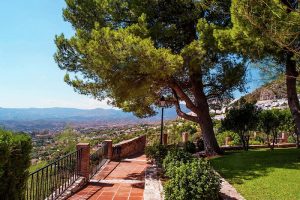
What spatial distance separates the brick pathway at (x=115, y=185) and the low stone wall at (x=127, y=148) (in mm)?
2559

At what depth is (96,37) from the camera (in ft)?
33.1

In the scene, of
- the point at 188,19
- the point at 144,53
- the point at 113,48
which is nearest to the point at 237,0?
the point at 144,53

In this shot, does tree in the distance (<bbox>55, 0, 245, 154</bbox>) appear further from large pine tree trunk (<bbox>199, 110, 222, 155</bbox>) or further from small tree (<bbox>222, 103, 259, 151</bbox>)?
small tree (<bbox>222, 103, 259, 151</bbox>)

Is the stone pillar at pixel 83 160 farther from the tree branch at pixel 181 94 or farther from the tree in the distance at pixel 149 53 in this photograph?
the tree branch at pixel 181 94

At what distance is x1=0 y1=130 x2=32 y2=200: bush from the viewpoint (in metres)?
4.40

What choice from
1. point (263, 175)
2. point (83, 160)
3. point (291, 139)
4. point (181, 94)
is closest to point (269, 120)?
point (181, 94)

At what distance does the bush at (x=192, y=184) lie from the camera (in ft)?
18.4

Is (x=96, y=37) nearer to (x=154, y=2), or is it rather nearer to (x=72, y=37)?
(x=72, y=37)

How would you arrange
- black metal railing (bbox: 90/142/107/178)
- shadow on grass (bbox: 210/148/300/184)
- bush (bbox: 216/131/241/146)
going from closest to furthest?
shadow on grass (bbox: 210/148/300/184), black metal railing (bbox: 90/142/107/178), bush (bbox: 216/131/241/146)

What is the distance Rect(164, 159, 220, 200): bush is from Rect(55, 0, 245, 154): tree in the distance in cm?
486

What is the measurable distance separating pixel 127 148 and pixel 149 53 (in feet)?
31.0

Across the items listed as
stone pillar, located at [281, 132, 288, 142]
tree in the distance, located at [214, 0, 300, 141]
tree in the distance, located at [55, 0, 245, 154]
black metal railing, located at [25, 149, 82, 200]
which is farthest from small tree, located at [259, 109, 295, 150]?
black metal railing, located at [25, 149, 82, 200]

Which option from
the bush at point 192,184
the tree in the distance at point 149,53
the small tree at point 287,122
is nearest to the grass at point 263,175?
the bush at point 192,184

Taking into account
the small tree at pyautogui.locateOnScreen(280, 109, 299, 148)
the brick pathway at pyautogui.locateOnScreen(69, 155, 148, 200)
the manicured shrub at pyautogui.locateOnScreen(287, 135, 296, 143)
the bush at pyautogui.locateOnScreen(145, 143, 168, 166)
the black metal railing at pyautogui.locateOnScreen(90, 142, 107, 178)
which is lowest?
the brick pathway at pyautogui.locateOnScreen(69, 155, 148, 200)
